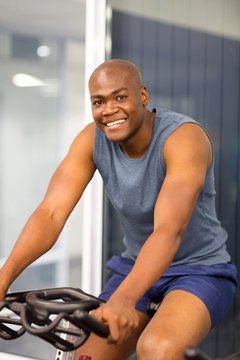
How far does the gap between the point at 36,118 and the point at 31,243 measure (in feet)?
7.43

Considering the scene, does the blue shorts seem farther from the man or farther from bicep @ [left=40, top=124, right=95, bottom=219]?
bicep @ [left=40, top=124, right=95, bottom=219]

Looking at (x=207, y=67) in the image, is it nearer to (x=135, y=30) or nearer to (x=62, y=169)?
(x=135, y=30)

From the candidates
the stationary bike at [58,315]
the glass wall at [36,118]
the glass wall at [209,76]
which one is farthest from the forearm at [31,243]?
the glass wall at [36,118]

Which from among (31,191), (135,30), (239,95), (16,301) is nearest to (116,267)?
(16,301)

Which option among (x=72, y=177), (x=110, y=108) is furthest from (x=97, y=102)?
(x=72, y=177)

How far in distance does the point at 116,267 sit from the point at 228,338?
107 cm

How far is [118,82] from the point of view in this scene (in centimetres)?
177

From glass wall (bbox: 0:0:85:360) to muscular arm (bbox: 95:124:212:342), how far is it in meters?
2.00

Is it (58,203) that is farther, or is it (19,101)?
(19,101)

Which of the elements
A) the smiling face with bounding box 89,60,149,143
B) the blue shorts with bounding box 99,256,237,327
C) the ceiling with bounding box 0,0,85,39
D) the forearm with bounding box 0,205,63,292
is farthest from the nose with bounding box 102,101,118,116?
the ceiling with bounding box 0,0,85,39

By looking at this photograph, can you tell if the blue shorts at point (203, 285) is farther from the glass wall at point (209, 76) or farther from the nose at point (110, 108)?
the glass wall at point (209, 76)

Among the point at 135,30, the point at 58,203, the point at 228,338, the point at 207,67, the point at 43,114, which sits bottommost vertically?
the point at 228,338

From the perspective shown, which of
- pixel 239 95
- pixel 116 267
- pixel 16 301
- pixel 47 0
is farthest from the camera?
pixel 47 0

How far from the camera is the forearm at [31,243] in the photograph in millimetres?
1690
